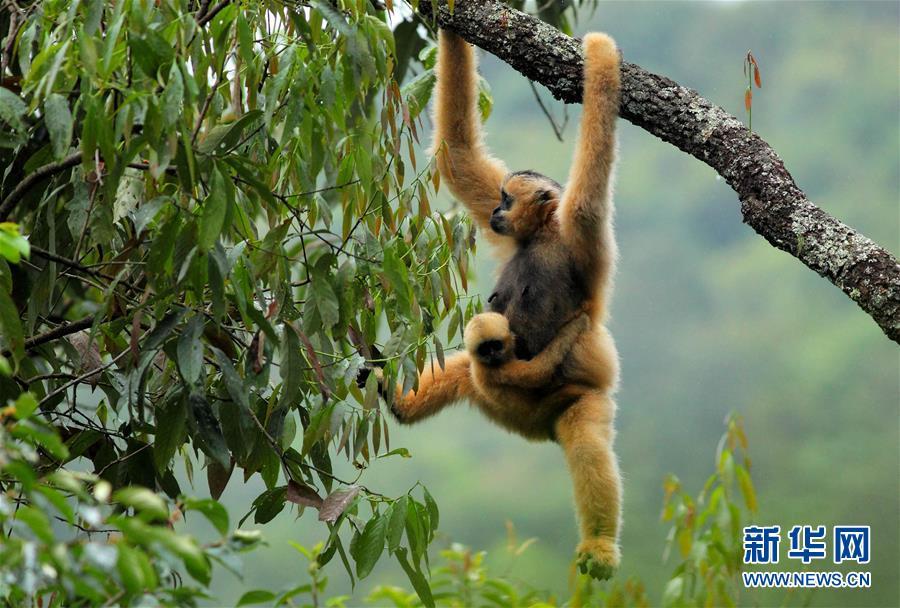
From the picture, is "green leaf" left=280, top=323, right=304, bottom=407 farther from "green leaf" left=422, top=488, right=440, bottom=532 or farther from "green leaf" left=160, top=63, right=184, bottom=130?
"green leaf" left=160, top=63, right=184, bottom=130

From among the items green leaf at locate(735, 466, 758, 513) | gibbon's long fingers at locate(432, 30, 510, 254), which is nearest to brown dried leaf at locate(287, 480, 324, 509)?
gibbon's long fingers at locate(432, 30, 510, 254)

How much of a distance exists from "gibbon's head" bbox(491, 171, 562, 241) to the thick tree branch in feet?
2.03

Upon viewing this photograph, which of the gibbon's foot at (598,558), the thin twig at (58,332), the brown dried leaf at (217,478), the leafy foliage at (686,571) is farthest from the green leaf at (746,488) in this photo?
the thin twig at (58,332)

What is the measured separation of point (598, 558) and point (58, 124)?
1882mm

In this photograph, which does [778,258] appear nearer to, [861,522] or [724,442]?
[861,522]

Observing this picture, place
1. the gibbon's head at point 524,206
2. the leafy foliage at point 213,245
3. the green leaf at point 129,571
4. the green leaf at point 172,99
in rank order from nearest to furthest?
the green leaf at point 129,571 < the green leaf at point 172,99 < the leafy foliage at point 213,245 < the gibbon's head at point 524,206

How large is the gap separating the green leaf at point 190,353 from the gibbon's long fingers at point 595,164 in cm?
124

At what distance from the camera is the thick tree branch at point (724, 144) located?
87.2 inches

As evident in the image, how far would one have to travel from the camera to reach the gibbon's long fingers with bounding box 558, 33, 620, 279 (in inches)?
101

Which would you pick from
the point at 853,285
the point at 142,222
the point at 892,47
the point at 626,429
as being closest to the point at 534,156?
the point at 626,429

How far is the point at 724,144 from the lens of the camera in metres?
2.44

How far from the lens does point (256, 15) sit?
7.17 ft

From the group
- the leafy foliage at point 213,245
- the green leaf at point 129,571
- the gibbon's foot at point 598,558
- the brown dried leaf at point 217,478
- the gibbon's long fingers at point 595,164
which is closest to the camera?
the green leaf at point 129,571

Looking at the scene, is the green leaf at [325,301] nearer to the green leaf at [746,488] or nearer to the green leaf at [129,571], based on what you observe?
the green leaf at [129,571]
